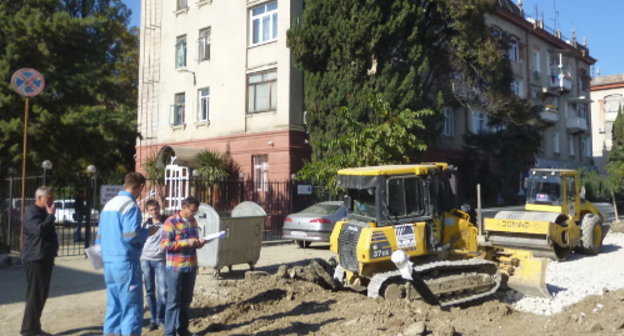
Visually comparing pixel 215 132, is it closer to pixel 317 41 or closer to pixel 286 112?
pixel 286 112

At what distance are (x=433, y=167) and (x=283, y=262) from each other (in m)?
5.61

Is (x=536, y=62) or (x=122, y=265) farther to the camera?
(x=536, y=62)

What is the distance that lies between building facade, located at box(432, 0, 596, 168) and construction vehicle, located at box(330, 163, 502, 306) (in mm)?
18048

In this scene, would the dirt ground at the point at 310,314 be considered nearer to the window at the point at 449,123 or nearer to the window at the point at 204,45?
the window at the point at 204,45

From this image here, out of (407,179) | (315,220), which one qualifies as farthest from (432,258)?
(315,220)

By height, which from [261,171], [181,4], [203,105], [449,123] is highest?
[181,4]

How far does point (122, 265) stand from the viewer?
5117 mm

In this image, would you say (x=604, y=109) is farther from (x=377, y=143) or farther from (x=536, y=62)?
(x=377, y=143)

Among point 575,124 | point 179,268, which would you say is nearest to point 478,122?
point 575,124

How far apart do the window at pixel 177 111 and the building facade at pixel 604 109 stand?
42.3m

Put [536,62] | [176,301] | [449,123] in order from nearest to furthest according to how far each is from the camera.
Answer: [176,301], [449,123], [536,62]

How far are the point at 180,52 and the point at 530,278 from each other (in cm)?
2086

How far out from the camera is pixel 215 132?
76.5ft

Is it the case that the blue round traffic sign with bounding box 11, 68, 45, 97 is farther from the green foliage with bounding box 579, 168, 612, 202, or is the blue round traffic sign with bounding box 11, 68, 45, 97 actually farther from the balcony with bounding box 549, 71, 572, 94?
the balcony with bounding box 549, 71, 572, 94
